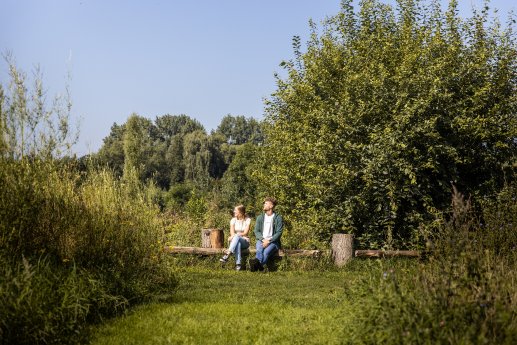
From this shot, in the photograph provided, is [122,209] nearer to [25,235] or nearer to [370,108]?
[25,235]

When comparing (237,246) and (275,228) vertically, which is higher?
(275,228)

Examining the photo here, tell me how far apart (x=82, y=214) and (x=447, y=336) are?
15.7ft

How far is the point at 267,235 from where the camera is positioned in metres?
12.0

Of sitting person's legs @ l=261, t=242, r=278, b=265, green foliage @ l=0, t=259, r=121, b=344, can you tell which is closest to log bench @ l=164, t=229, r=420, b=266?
sitting person's legs @ l=261, t=242, r=278, b=265

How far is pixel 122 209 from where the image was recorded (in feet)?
25.8

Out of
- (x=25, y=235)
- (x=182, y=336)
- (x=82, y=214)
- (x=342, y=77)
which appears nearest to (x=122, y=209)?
(x=82, y=214)

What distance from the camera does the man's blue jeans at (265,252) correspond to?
38.7 ft

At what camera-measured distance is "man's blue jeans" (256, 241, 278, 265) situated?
11789mm

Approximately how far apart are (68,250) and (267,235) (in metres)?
5.81

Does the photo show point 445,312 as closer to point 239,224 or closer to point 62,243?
point 62,243

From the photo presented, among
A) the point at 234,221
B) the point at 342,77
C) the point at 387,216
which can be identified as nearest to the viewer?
the point at 234,221

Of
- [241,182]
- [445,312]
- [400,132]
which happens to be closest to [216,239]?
[400,132]

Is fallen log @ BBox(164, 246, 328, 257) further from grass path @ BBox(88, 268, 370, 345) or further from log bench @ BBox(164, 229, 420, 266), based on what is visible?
grass path @ BBox(88, 268, 370, 345)

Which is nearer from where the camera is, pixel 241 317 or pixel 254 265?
pixel 241 317
